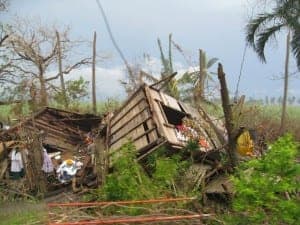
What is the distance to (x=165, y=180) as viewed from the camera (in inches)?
429

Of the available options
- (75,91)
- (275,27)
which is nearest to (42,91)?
(75,91)

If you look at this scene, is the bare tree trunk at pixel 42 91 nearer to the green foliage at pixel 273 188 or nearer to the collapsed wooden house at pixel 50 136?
the collapsed wooden house at pixel 50 136

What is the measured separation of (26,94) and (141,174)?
15472 mm

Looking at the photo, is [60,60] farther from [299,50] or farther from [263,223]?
[263,223]

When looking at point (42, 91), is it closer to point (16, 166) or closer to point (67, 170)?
point (16, 166)

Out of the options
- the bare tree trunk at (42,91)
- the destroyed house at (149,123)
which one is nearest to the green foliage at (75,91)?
the bare tree trunk at (42,91)

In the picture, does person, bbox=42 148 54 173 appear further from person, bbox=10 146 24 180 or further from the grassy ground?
the grassy ground

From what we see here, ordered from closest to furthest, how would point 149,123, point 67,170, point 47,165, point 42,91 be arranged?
point 149,123 < point 47,165 < point 67,170 < point 42,91

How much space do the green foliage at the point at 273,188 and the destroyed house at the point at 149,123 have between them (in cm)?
578

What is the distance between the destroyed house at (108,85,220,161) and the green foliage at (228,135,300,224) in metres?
5.78

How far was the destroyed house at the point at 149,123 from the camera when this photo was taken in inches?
528

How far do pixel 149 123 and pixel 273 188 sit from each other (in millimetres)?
7620

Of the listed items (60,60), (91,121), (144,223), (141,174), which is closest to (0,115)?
(60,60)

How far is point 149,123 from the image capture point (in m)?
14.2
